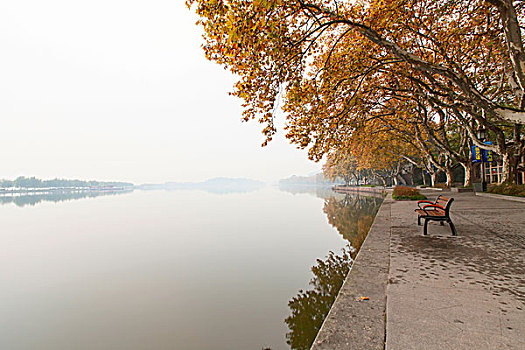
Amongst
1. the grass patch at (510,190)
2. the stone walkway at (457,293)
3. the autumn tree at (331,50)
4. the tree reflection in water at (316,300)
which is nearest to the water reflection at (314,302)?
the tree reflection in water at (316,300)

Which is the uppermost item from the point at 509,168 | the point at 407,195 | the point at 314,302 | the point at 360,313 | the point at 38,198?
the point at 509,168

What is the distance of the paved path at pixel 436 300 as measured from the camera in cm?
254

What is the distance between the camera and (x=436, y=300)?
3.31 meters

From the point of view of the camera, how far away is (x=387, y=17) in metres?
10.8

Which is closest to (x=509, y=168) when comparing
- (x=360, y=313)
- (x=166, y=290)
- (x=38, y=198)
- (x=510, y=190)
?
(x=510, y=190)

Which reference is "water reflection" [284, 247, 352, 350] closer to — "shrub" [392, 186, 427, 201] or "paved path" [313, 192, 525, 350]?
"paved path" [313, 192, 525, 350]

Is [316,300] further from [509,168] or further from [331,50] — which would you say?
[509,168]

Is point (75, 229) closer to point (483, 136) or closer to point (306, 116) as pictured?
point (306, 116)

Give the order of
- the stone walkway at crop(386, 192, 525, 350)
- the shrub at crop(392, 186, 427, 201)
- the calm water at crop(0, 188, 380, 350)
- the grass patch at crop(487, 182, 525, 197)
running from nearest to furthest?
the stone walkway at crop(386, 192, 525, 350) → the calm water at crop(0, 188, 380, 350) → the grass patch at crop(487, 182, 525, 197) → the shrub at crop(392, 186, 427, 201)

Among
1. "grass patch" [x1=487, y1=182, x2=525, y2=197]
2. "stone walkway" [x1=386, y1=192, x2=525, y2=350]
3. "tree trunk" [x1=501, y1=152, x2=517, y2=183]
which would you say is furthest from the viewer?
"tree trunk" [x1=501, y1=152, x2=517, y2=183]

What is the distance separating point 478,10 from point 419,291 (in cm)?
1359

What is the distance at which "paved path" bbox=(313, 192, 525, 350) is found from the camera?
254cm

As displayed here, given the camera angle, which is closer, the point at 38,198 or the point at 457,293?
the point at 457,293

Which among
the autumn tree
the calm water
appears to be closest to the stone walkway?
the calm water
